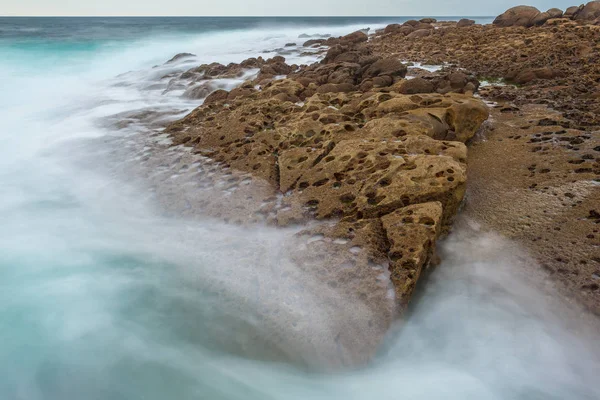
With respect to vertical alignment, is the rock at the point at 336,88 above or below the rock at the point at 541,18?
below

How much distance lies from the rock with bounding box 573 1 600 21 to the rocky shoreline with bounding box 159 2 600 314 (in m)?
11.8

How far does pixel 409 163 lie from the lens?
13.6ft

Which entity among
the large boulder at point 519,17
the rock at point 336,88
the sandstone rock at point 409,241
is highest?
the large boulder at point 519,17

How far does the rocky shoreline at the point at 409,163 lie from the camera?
3469 mm

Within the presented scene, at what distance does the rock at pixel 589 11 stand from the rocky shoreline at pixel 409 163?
11.8 meters

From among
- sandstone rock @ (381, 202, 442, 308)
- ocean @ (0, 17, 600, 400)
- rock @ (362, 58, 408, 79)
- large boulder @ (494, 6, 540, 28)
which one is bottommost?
ocean @ (0, 17, 600, 400)

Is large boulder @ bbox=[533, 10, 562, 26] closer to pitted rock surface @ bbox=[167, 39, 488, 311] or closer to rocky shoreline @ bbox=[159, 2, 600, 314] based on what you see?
rocky shoreline @ bbox=[159, 2, 600, 314]

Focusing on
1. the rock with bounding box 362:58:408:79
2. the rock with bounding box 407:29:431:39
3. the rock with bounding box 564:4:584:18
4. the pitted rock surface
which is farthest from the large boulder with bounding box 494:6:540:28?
the pitted rock surface

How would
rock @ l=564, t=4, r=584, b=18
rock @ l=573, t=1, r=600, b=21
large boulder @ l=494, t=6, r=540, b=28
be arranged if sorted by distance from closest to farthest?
rock @ l=573, t=1, r=600, b=21, large boulder @ l=494, t=6, r=540, b=28, rock @ l=564, t=4, r=584, b=18

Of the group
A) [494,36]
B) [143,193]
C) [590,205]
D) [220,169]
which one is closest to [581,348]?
[590,205]

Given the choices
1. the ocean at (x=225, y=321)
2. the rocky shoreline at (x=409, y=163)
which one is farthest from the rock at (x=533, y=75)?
the ocean at (x=225, y=321)

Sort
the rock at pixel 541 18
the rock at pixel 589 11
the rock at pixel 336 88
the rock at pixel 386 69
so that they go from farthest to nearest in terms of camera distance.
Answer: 1. the rock at pixel 589 11
2. the rock at pixel 541 18
3. the rock at pixel 386 69
4. the rock at pixel 336 88

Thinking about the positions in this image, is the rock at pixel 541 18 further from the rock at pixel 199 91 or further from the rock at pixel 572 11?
the rock at pixel 199 91

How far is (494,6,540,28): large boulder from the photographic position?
17359mm
